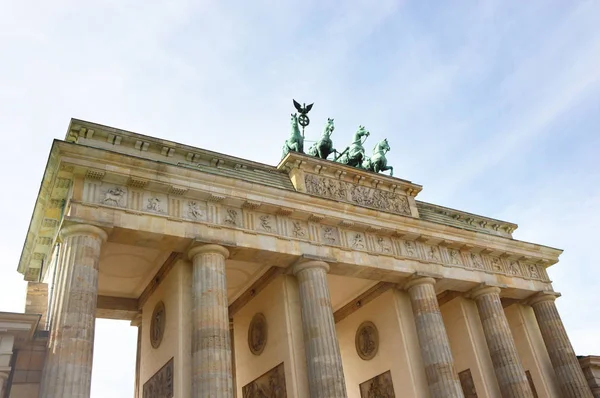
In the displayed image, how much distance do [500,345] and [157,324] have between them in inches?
536

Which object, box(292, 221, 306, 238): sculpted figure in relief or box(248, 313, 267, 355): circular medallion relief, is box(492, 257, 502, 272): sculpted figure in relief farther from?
box(248, 313, 267, 355): circular medallion relief

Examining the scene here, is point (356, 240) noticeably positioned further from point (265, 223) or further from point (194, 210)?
point (194, 210)

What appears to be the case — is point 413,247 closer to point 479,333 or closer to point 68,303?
point 479,333

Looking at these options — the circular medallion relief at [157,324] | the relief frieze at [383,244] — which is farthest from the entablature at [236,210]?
the circular medallion relief at [157,324]

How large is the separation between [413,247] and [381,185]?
297cm

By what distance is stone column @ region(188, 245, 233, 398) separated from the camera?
14297 millimetres

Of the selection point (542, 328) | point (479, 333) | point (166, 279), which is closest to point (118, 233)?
point (166, 279)

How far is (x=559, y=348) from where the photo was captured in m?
23.4

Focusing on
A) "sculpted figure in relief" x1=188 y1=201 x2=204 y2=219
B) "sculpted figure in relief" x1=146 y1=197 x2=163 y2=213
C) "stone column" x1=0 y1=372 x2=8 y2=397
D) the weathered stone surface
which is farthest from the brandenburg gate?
"stone column" x1=0 y1=372 x2=8 y2=397

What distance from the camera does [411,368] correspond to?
20.0 m

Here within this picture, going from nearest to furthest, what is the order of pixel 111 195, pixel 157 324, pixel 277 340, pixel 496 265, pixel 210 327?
pixel 210 327 → pixel 111 195 → pixel 157 324 → pixel 277 340 → pixel 496 265

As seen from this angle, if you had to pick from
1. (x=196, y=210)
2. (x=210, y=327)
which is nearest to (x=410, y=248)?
(x=196, y=210)

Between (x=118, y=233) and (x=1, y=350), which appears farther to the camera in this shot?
(x=118, y=233)

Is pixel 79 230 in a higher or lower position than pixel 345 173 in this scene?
lower
